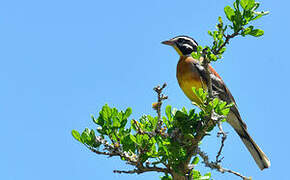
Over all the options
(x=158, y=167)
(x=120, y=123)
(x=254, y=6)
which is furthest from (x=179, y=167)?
(x=254, y=6)

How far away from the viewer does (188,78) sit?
7570 millimetres

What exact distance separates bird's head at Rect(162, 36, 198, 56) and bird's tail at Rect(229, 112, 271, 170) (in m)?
1.76

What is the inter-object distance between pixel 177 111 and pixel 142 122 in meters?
0.59

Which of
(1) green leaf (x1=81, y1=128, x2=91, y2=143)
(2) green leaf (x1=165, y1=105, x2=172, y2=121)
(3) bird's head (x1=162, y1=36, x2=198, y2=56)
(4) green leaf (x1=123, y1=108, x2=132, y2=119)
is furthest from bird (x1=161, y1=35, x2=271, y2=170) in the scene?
(1) green leaf (x1=81, y1=128, x2=91, y2=143)

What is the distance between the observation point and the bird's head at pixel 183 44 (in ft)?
27.9

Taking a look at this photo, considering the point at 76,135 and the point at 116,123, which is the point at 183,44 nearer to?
the point at 116,123

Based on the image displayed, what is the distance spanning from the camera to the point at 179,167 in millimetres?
5188

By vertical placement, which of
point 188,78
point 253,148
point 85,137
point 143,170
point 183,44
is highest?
point 183,44

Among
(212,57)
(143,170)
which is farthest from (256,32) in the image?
(143,170)

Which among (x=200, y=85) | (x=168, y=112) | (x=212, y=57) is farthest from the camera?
(x=200, y=85)

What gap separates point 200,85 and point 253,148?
1547 mm

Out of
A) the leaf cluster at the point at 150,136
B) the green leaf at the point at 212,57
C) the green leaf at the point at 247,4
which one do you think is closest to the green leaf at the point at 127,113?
the leaf cluster at the point at 150,136

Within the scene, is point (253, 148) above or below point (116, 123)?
above

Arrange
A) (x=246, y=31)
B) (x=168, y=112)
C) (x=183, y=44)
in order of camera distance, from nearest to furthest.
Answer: (x=246, y=31), (x=168, y=112), (x=183, y=44)
